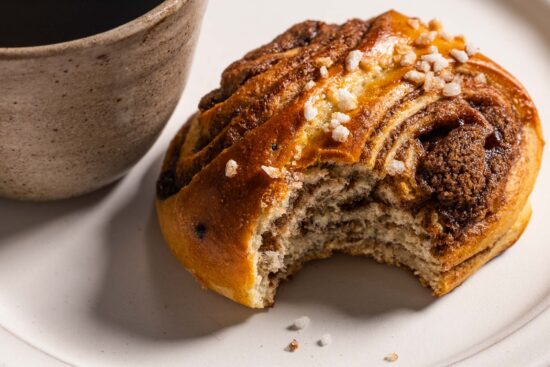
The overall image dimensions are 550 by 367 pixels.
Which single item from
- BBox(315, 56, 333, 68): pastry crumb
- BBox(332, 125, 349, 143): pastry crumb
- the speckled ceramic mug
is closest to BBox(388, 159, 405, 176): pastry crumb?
BBox(332, 125, 349, 143): pastry crumb

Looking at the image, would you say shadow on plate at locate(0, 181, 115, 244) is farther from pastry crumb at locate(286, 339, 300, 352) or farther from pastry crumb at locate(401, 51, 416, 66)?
pastry crumb at locate(401, 51, 416, 66)

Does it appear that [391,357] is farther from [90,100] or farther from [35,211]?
[35,211]

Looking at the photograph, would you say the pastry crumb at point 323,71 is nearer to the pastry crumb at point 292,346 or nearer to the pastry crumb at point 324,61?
the pastry crumb at point 324,61

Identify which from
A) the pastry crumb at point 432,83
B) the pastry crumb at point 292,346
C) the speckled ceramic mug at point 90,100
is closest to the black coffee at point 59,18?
the speckled ceramic mug at point 90,100

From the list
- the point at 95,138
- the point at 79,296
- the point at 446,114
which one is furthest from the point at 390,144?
the point at 79,296

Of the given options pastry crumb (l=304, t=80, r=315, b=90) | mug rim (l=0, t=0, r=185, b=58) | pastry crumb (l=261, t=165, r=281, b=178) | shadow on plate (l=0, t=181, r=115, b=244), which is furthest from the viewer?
shadow on plate (l=0, t=181, r=115, b=244)
